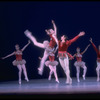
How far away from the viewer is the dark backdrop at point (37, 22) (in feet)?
38.4

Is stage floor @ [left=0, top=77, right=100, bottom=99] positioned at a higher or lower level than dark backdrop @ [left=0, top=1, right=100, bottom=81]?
lower

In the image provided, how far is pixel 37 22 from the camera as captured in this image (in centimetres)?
1181

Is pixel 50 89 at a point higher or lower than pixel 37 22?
lower

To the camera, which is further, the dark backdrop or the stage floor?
the dark backdrop

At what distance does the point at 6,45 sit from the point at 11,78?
1575mm

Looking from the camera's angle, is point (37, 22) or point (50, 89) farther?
point (37, 22)

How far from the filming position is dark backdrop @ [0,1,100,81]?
11719 mm

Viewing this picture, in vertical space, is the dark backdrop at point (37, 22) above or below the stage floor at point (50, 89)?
above

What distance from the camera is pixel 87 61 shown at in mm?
12156

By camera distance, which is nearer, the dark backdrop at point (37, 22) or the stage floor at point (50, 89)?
the stage floor at point (50, 89)
